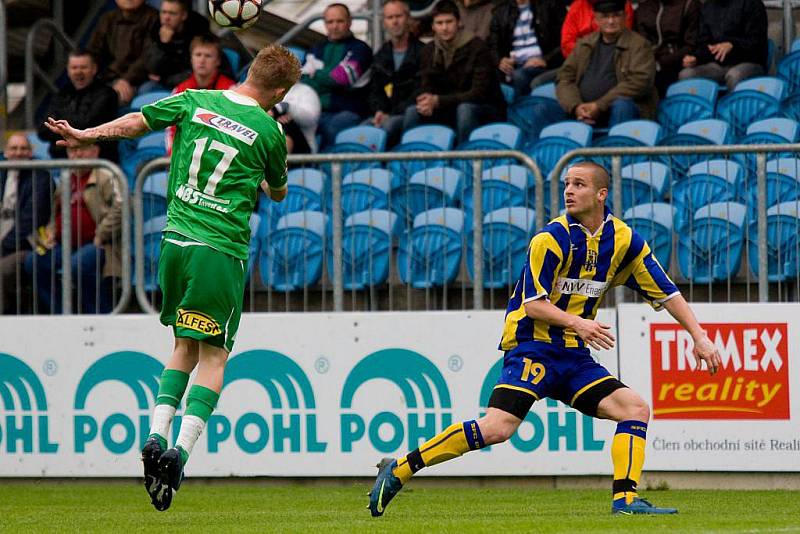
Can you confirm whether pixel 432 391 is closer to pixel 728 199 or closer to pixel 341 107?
pixel 728 199

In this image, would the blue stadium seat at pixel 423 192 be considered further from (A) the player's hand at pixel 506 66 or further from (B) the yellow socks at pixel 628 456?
(A) the player's hand at pixel 506 66

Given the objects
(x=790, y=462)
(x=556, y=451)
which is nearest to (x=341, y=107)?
(x=556, y=451)

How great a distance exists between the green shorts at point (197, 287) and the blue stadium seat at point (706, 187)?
376 centimetres

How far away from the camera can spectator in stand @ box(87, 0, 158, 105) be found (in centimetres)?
1466

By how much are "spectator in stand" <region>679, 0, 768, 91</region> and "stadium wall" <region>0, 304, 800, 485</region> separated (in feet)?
12.7

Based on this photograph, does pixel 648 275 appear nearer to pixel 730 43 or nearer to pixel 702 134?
pixel 702 134

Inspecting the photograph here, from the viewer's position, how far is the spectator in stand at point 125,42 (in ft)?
48.1

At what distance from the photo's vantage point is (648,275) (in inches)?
298

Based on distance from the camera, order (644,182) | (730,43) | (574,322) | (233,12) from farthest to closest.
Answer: (730,43) → (644,182) → (233,12) → (574,322)

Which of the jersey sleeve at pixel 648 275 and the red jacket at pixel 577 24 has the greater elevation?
the red jacket at pixel 577 24

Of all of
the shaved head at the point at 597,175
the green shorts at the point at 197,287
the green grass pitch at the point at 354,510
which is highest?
the shaved head at the point at 597,175

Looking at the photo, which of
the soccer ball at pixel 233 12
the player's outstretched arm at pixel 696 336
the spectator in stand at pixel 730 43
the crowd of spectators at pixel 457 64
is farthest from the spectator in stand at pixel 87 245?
the spectator in stand at pixel 730 43

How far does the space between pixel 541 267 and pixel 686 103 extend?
5.88 meters

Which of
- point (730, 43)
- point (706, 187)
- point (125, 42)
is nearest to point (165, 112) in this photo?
point (706, 187)
